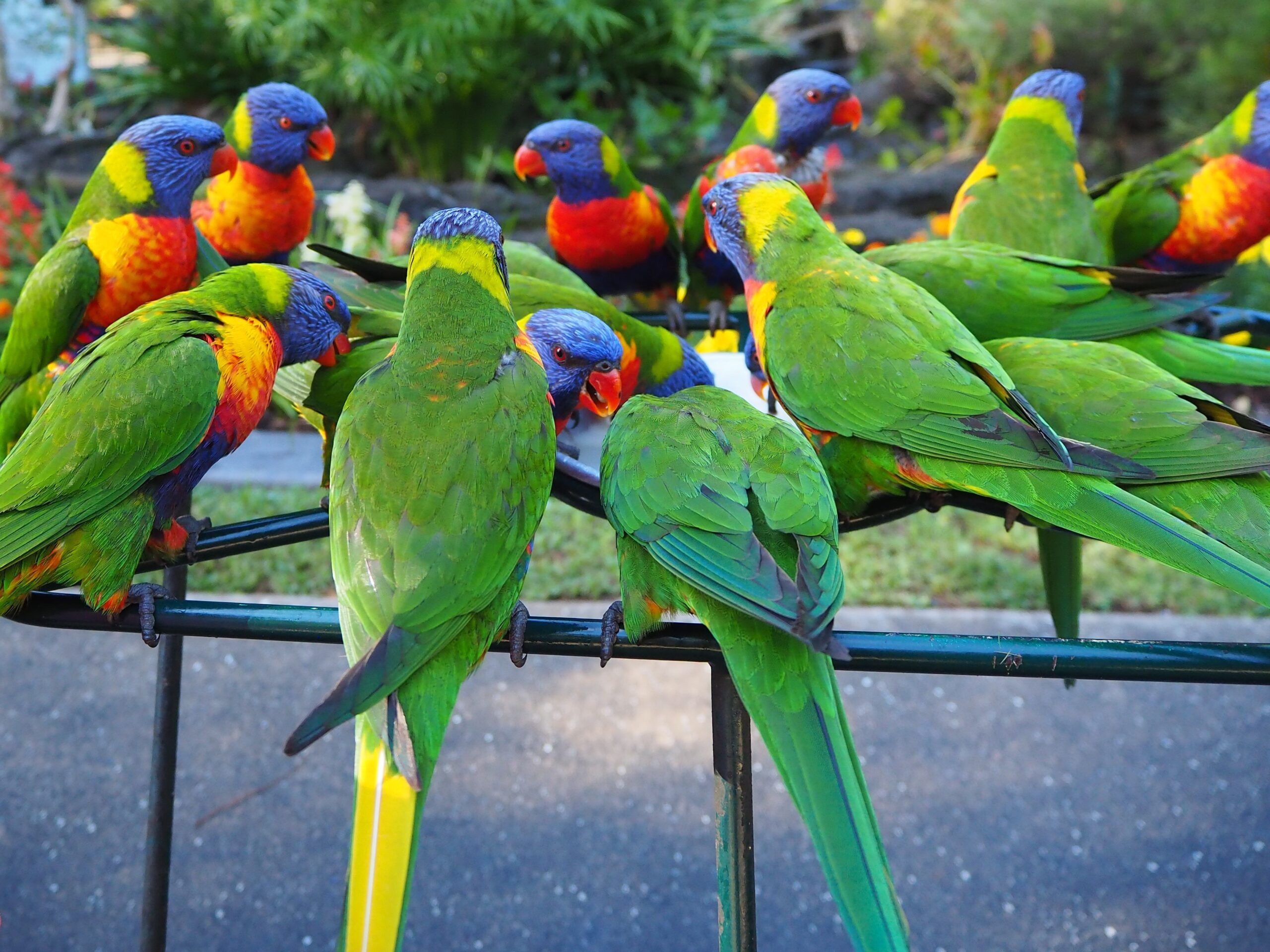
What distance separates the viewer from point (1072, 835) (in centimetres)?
249

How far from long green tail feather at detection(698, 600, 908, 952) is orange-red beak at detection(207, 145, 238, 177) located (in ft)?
3.54

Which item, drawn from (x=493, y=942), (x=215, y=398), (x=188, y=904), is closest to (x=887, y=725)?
(x=493, y=942)

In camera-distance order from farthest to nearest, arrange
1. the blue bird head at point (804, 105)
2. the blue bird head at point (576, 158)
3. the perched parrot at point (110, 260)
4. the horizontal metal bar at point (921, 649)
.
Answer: the blue bird head at point (804, 105) < the blue bird head at point (576, 158) < the perched parrot at point (110, 260) < the horizontal metal bar at point (921, 649)

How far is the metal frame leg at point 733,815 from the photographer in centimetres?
89

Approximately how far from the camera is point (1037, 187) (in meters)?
1.66

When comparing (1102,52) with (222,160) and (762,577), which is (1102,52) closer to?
(222,160)

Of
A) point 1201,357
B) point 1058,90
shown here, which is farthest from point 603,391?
point 1058,90

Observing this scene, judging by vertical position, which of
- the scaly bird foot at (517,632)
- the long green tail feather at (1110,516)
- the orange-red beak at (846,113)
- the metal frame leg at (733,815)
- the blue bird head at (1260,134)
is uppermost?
the blue bird head at (1260,134)

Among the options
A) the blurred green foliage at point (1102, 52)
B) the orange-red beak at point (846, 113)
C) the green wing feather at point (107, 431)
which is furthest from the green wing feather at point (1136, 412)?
the blurred green foliage at point (1102, 52)

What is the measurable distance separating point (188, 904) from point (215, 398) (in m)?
1.75

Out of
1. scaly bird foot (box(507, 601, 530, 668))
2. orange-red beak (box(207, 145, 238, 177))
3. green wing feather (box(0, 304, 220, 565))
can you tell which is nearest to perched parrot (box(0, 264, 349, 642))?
green wing feather (box(0, 304, 220, 565))

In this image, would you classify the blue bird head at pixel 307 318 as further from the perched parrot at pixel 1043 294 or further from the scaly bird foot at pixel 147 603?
the perched parrot at pixel 1043 294

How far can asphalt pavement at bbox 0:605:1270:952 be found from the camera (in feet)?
7.37

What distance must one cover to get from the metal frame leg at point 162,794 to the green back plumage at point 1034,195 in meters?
1.42
